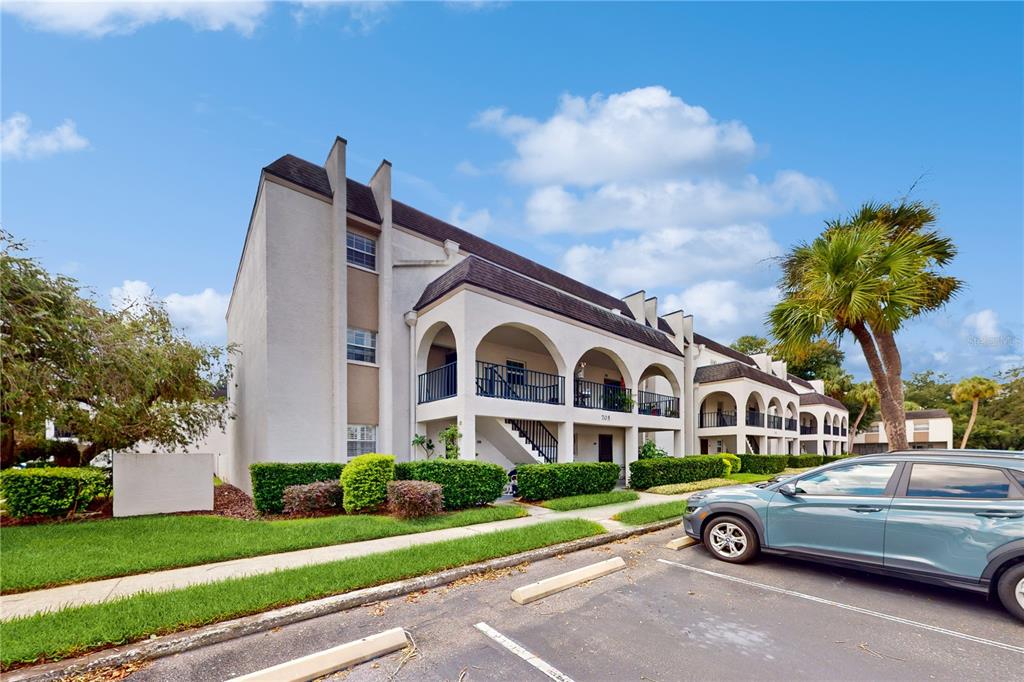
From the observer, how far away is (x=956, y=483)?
5.45 meters

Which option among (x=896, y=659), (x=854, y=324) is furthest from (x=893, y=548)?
(x=854, y=324)

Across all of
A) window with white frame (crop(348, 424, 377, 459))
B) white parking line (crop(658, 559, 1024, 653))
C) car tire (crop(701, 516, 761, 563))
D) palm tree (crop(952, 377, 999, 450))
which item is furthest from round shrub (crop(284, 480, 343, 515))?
palm tree (crop(952, 377, 999, 450))

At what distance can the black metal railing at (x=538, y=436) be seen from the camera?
1562cm

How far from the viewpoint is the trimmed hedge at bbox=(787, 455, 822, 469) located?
30852 millimetres

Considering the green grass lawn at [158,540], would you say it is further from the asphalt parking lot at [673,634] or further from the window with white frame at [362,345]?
the window with white frame at [362,345]

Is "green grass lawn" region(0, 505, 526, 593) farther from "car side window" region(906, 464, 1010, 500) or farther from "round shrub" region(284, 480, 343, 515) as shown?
"car side window" region(906, 464, 1010, 500)

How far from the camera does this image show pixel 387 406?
1472 centimetres

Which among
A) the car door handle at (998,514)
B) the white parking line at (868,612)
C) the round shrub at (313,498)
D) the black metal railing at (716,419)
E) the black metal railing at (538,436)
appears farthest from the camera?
the black metal railing at (716,419)

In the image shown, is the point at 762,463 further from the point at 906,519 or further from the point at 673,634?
the point at 673,634

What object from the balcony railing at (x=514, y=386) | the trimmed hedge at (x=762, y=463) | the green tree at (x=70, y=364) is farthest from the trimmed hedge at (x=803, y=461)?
the green tree at (x=70, y=364)

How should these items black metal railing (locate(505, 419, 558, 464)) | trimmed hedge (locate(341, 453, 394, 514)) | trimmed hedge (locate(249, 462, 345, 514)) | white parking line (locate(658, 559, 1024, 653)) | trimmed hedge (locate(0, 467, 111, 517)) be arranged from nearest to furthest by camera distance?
white parking line (locate(658, 559, 1024, 653)) < trimmed hedge (locate(0, 467, 111, 517)) < trimmed hedge (locate(341, 453, 394, 514)) < trimmed hedge (locate(249, 462, 345, 514)) < black metal railing (locate(505, 419, 558, 464))

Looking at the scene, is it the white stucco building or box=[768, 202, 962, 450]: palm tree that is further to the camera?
the white stucco building

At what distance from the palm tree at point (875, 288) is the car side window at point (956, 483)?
19.8 feet

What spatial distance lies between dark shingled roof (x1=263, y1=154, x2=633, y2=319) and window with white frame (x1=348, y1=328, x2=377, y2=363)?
12.0ft
